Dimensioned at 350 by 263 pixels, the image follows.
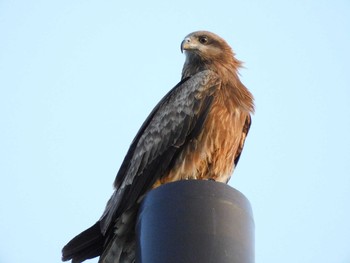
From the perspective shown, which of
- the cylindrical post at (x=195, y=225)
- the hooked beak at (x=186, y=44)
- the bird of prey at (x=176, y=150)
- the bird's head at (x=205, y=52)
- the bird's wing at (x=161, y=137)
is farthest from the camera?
the hooked beak at (x=186, y=44)

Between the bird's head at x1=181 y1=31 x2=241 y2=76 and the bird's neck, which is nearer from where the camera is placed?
the bird's neck

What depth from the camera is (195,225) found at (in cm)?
574

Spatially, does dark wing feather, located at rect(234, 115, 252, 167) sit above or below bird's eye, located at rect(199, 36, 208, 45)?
below

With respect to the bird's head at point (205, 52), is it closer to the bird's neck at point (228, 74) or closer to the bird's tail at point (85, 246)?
the bird's neck at point (228, 74)

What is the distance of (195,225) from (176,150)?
8.80 ft

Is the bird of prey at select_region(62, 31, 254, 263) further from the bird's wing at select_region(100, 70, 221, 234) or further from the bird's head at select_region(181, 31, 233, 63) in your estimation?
the bird's head at select_region(181, 31, 233, 63)

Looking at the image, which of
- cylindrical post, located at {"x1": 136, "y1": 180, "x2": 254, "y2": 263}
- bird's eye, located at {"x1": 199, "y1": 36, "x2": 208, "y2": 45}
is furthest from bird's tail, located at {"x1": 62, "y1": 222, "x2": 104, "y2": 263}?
bird's eye, located at {"x1": 199, "y1": 36, "x2": 208, "y2": 45}

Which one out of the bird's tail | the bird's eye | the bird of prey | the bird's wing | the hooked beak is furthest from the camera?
the bird's eye

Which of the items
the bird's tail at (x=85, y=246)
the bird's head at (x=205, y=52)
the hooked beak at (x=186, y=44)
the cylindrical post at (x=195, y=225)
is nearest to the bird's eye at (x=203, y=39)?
the bird's head at (x=205, y=52)

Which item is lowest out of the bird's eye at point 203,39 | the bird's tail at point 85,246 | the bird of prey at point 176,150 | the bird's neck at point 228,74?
the bird's tail at point 85,246

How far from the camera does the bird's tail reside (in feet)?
23.8

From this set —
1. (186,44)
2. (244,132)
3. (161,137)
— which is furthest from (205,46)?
(161,137)

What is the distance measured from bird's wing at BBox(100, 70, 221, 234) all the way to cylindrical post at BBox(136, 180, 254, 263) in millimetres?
1744

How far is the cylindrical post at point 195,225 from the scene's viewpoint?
5535mm
